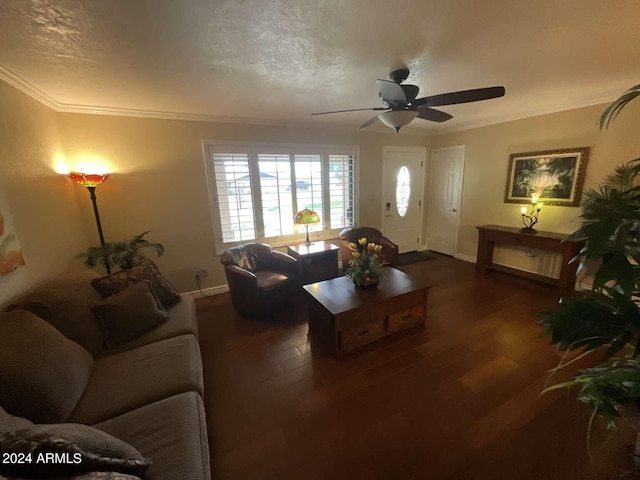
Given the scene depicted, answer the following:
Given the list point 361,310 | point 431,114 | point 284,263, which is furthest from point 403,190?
point 361,310

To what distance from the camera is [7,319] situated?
54.1 inches

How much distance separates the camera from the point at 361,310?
223cm

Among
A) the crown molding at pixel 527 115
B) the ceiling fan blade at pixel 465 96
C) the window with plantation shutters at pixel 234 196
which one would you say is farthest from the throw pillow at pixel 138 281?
the crown molding at pixel 527 115

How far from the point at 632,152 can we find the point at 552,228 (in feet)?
3.65

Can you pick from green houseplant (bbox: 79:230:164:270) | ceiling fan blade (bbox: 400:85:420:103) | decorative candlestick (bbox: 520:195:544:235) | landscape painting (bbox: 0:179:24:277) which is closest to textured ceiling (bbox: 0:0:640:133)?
ceiling fan blade (bbox: 400:85:420:103)

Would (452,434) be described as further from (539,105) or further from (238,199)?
(539,105)

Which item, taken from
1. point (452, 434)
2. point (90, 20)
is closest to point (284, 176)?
point (90, 20)

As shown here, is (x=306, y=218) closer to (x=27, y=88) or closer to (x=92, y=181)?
(x=92, y=181)

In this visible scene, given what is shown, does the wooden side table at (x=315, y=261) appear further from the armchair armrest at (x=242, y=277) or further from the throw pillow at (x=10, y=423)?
the throw pillow at (x=10, y=423)

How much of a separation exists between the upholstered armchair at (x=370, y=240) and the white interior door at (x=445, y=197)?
1.62 m

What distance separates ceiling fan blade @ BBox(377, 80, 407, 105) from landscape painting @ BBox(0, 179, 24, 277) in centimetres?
271

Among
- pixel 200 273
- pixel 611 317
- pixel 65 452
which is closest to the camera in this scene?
pixel 65 452

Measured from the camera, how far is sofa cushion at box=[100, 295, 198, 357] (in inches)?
69.7

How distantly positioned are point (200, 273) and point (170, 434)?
265 centimetres
